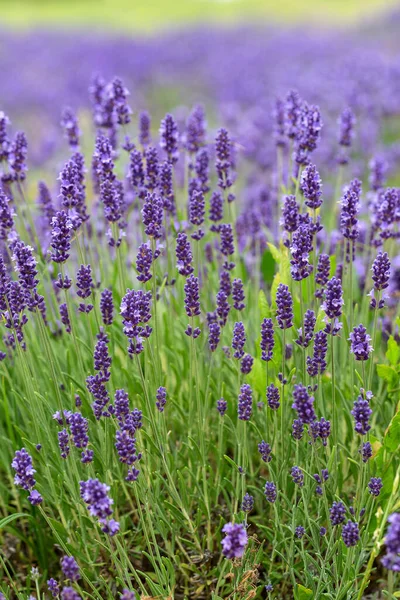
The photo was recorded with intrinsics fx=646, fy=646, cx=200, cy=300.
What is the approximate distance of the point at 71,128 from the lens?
3977 mm

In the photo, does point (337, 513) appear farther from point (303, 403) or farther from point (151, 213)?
point (151, 213)

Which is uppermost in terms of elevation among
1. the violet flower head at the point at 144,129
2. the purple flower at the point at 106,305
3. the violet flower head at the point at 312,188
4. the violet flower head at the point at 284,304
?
the violet flower head at the point at 144,129

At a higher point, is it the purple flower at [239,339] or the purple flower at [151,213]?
the purple flower at [151,213]

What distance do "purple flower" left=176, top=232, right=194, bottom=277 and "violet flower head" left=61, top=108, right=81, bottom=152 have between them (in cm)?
154

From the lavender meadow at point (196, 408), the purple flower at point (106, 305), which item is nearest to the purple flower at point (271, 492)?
the lavender meadow at point (196, 408)

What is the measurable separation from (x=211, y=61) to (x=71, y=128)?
18.6 meters

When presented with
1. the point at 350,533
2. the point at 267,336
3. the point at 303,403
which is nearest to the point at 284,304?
the point at 267,336

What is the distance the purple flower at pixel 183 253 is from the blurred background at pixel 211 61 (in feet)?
9.93

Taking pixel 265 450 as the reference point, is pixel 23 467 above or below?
above

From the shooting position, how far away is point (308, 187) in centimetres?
277

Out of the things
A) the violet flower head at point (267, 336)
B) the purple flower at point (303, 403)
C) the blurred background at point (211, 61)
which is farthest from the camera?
the blurred background at point (211, 61)

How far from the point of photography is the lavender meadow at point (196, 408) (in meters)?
2.44

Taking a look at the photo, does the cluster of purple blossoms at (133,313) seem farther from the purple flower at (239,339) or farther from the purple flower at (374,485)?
the purple flower at (374,485)

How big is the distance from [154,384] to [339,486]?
97 centimetres
